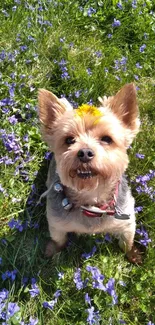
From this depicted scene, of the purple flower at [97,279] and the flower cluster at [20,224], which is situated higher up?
the flower cluster at [20,224]

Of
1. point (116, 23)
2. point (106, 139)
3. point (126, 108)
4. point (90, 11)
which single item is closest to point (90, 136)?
point (106, 139)

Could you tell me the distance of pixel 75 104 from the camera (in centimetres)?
503

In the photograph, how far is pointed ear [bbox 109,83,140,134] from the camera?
3340 millimetres

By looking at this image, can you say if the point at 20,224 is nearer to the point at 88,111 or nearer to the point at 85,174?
the point at 85,174

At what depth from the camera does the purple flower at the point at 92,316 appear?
344cm

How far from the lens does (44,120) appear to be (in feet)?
11.7

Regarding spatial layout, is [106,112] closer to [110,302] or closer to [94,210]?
[94,210]

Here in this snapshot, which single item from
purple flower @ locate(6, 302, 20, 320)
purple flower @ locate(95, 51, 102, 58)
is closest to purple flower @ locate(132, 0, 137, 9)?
purple flower @ locate(95, 51, 102, 58)

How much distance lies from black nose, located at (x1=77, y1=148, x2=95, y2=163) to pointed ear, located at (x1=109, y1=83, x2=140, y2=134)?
62cm

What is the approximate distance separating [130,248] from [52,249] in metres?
0.83

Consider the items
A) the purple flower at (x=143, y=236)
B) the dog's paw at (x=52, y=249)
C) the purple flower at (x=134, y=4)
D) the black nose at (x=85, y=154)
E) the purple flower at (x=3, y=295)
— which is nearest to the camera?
the black nose at (x=85, y=154)

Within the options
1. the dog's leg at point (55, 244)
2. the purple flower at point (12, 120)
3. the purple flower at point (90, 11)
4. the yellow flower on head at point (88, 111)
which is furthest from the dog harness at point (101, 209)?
the purple flower at point (90, 11)

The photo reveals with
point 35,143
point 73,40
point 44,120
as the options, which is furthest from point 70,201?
point 73,40

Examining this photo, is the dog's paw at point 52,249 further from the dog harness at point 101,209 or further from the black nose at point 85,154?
the black nose at point 85,154
